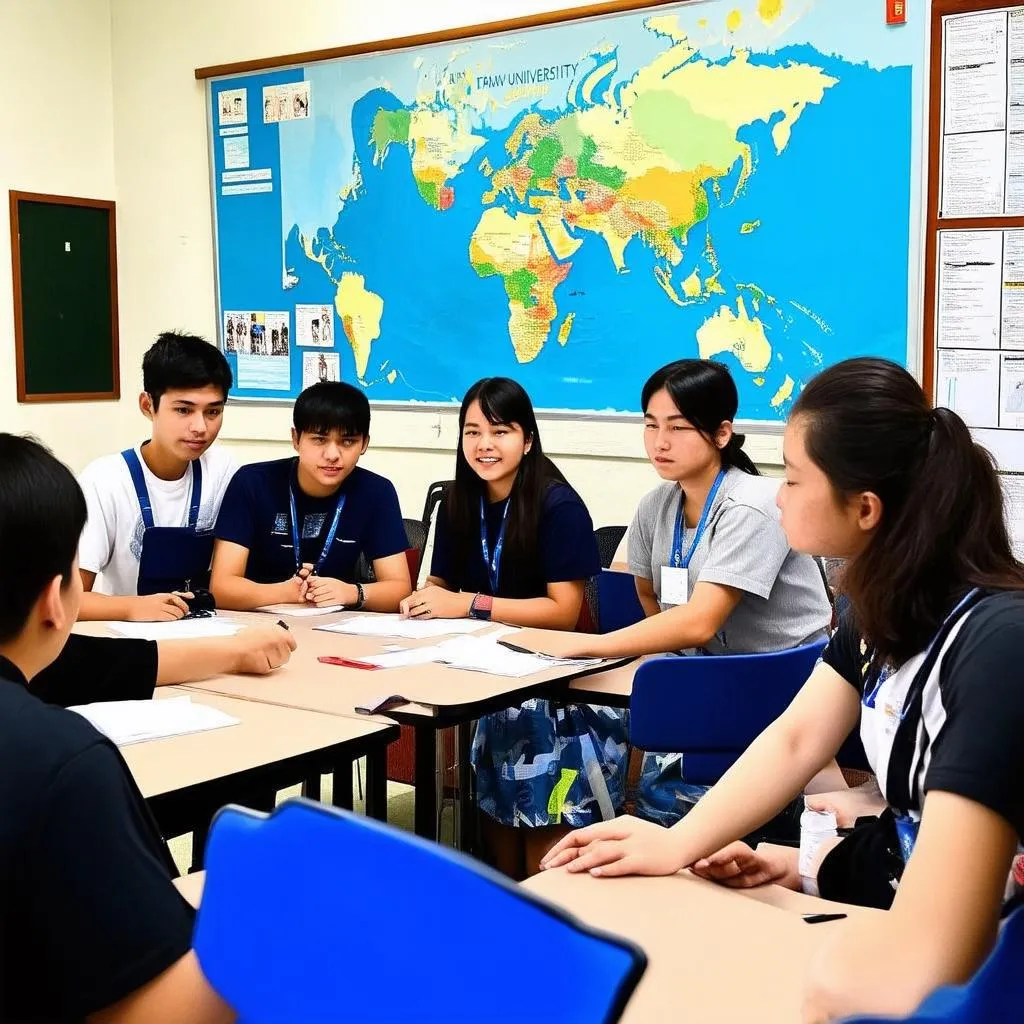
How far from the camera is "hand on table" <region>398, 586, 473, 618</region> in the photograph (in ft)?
10.8

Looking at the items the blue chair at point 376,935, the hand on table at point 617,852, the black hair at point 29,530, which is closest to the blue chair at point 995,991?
the blue chair at point 376,935

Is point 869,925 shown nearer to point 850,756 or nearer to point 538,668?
point 850,756

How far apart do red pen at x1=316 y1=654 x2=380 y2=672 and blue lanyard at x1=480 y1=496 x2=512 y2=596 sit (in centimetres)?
69

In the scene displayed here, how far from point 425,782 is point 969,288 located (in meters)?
2.30

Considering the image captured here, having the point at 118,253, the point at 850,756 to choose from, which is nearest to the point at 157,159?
the point at 118,253

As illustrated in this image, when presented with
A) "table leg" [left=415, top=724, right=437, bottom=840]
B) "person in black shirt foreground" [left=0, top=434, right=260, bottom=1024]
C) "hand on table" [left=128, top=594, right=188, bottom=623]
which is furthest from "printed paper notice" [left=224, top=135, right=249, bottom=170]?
"person in black shirt foreground" [left=0, top=434, right=260, bottom=1024]

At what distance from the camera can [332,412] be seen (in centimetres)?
348

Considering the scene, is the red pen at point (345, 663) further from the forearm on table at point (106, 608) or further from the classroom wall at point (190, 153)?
the classroom wall at point (190, 153)

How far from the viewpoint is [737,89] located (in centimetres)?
414

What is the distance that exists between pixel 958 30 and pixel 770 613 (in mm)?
1954

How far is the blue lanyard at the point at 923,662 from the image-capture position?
1317mm

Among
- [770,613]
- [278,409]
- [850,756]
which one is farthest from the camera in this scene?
[278,409]

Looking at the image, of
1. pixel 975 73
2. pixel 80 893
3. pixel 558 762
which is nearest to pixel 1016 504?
pixel 975 73

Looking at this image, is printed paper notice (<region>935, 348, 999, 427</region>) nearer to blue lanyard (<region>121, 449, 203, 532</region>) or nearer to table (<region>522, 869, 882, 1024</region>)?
blue lanyard (<region>121, 449, 203, 532</region>)
